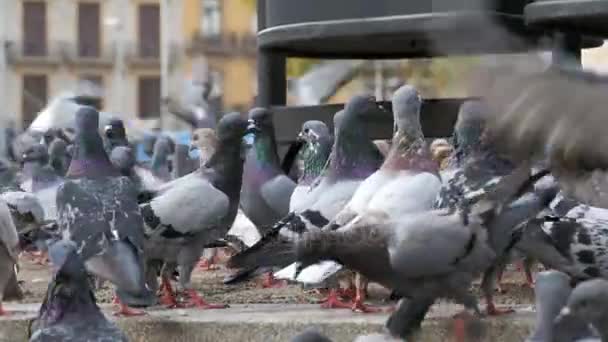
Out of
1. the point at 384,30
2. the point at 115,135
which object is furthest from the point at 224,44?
the point at 384,30

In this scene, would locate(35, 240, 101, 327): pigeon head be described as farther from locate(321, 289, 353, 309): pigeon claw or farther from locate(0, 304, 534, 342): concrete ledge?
locate(321, 289, 353, 309): pigeon claw

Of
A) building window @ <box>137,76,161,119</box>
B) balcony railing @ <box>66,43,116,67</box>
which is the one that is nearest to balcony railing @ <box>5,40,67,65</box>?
balcony railing @ <box>66,43,116,67</box>

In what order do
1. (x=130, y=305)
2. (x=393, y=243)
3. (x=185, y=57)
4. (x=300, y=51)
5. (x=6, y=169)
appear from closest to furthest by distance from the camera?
(x=393, y=243) < (x=130, y=305) < (x=300, y=51) < (x=6, y=169) < (x=185, y=57)

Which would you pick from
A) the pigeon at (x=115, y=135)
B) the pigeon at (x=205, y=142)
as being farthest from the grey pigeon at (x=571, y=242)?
the pigeon at (x=115, y=135)

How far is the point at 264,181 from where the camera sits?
805 centimetres

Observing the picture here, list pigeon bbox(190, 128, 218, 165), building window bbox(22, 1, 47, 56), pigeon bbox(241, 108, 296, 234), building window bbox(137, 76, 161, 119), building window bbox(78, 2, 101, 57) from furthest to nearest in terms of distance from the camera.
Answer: building window bbox(137, 76, 161, 119) < building window bbox(78, 2, 101, 57) < building window bbox(22, 1, 47, 56) < pigeon bbox(190, 128, 218, 165) < pigeon bbox(241, 108, 296, 234)

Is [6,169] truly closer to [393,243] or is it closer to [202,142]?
[202,142]

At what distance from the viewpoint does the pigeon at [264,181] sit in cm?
790

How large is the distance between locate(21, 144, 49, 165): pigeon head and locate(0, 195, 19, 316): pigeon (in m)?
3.39

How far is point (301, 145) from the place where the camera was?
8469 mm

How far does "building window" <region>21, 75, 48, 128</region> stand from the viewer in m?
51.5

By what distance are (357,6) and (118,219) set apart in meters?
1.95

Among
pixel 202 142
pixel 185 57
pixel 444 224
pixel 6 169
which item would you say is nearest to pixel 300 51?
pixel 202 142

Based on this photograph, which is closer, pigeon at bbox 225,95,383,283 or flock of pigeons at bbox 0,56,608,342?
flock of pigeons at bbox 0,56,608,342
